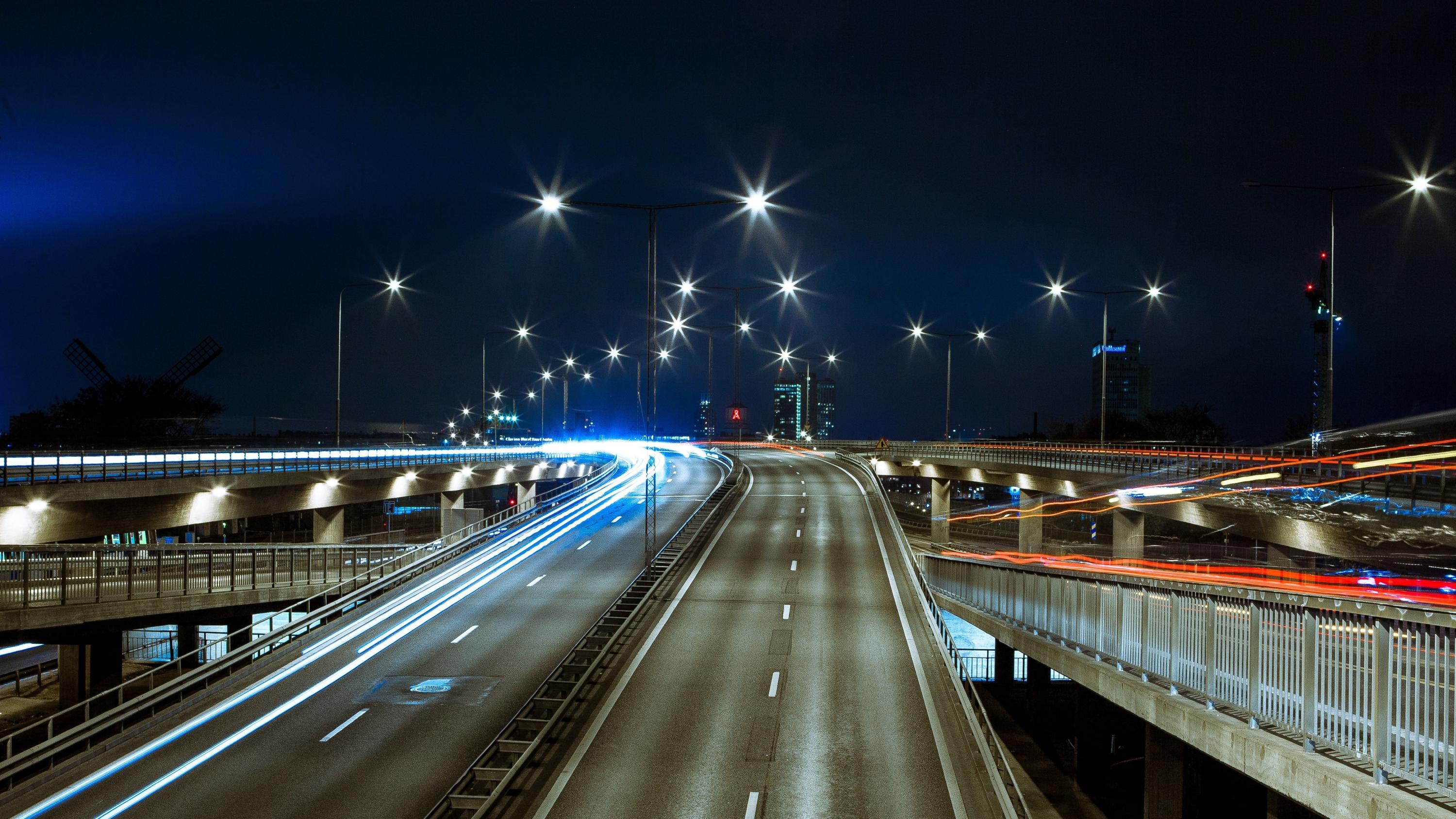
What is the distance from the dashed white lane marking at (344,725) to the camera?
1686 centimetres

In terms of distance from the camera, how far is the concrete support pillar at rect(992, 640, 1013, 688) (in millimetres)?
38969

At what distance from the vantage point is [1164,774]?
18.3 meters

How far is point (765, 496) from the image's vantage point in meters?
55.4

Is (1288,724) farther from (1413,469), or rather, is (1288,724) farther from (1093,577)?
(1413,469)

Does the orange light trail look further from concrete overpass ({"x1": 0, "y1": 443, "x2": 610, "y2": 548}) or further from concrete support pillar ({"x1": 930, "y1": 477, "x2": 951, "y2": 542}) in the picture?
concrete support pillar ({"x1": 930, "y1": 477, "x2": 951, "y2": 542})

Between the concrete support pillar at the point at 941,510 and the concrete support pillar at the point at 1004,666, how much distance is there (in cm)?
4030

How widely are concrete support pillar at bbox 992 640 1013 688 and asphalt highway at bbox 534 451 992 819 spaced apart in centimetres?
920

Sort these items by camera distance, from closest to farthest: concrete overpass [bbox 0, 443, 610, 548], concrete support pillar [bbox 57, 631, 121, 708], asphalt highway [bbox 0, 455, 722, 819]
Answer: asphalt highway [bbox 0, 455, 722, 819]
concrete support pillar [bbox 57, 631, 121, 708]
concrete overpass [bbox 0, 443, 610, 548]

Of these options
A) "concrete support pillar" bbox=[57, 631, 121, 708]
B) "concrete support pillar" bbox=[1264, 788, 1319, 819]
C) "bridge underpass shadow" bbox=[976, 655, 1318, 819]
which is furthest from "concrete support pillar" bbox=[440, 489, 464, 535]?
"concrete support pillar" bbox=[1264, 788, 1319, 819]

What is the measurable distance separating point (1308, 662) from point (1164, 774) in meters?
8.33

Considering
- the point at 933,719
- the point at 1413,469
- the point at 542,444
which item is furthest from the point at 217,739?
the point at 542,444

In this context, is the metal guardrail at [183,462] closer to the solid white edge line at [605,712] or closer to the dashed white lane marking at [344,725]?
the dashed white lane marking at [344,725]

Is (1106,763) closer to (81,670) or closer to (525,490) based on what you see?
(81,670)

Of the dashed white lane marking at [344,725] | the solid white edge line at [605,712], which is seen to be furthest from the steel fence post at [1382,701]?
the dashed white lane marking at [344,725]
